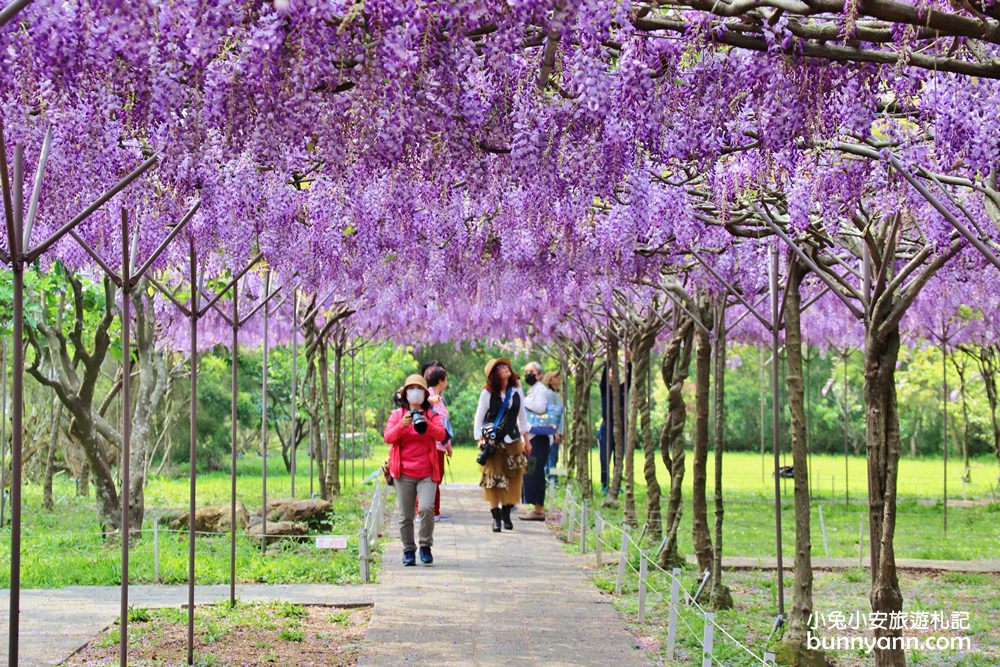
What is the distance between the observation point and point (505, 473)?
40.2ft

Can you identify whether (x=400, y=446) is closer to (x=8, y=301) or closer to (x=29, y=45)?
(x=8, y=301)

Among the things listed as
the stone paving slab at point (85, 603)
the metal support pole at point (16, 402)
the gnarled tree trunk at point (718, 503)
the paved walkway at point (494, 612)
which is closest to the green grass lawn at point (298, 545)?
the stone paving slab at point (85, 603)

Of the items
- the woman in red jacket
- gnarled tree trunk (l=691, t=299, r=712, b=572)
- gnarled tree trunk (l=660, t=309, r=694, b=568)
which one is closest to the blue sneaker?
the woman in red jacket

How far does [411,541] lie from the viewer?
32.7ft

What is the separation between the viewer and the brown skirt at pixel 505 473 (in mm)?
12086

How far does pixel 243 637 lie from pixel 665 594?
3081 mm

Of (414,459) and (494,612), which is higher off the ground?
(414,459)

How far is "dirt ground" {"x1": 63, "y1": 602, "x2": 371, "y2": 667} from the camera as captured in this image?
6.39 m

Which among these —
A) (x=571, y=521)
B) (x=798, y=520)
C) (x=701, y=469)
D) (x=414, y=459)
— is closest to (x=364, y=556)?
(x=414, y=459)

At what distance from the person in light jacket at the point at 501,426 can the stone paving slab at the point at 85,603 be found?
3.27m

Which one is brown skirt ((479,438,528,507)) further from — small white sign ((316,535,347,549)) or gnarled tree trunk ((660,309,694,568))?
small white sign ((316,535,347,549))

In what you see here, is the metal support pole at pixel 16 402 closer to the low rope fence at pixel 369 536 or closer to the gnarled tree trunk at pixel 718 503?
the gnarled tree trunk at pixel 718 503

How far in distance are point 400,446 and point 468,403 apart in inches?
1172

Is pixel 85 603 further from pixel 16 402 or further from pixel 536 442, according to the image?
pixel 536 442
